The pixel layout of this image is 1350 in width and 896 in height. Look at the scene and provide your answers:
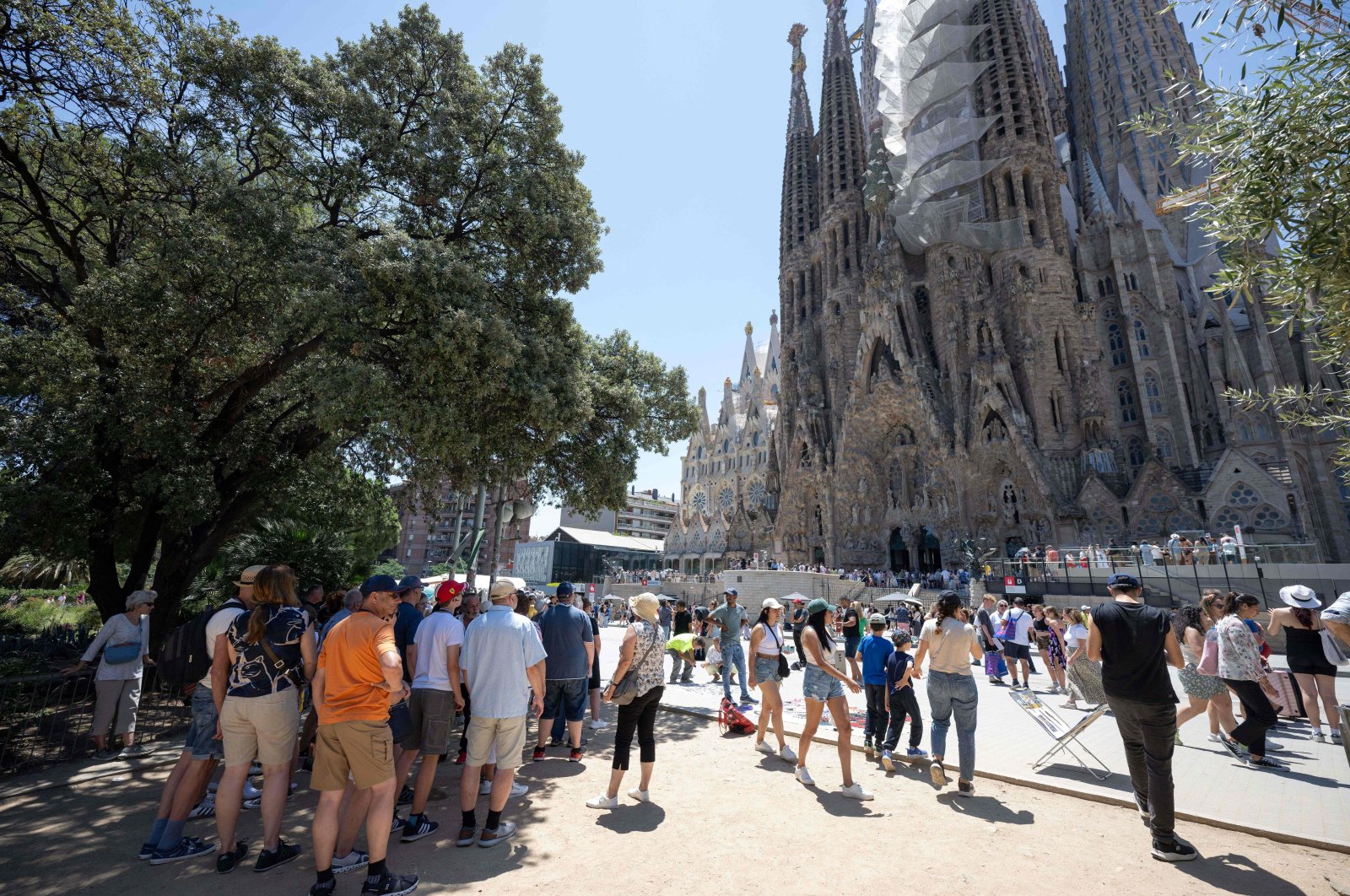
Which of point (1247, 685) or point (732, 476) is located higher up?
point (732, 476)

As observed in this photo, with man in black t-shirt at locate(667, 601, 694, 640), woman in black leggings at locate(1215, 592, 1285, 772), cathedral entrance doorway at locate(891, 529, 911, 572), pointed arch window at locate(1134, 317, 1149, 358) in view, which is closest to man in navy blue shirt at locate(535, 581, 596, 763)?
man in black t-shirt at locate(667, 601, 694, 640)

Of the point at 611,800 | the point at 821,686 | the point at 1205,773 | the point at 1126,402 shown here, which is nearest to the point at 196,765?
the point at 611,800

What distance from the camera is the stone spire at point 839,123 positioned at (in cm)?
4644

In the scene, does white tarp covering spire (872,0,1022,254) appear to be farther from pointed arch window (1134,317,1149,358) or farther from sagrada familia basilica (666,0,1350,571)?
pointed arch window (1134,317,1149,358)

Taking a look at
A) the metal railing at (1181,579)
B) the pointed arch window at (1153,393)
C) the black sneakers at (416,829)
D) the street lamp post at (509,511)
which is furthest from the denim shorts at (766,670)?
the pointed arch window at (1153,393)

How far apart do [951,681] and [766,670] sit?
1.71 meters

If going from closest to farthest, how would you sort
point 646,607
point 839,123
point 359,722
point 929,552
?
point 359,722, point 646,607, point 929,552, point 839,123

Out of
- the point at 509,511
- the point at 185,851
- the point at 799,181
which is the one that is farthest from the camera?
the point at 799,181

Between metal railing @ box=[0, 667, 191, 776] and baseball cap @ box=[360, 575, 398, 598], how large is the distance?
4768mm

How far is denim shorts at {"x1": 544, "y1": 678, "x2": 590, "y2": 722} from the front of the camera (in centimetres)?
631

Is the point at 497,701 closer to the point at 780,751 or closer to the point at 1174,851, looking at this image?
the point at 780,751

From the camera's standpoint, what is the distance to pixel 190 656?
4.38 metres

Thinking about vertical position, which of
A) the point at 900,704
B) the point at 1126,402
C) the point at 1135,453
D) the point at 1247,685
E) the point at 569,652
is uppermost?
the point at 1126,402

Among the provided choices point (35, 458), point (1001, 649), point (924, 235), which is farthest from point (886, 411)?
point (35, 458)
